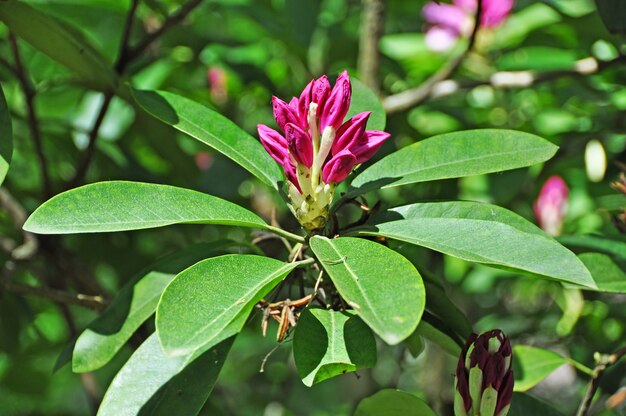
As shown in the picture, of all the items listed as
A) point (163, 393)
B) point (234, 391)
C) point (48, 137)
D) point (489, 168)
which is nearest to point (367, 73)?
point (48, 137)

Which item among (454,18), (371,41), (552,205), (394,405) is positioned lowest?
(552,205)

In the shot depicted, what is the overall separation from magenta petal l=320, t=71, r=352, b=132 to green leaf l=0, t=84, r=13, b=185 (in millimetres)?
386

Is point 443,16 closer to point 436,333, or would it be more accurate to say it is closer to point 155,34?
point 155,34

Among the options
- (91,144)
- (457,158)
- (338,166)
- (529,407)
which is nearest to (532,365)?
(529,407)

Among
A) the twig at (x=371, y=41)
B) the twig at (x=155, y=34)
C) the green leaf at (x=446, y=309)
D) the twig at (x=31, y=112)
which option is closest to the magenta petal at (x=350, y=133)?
the green leaf at (x=446, y=309)

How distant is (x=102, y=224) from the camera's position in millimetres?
854

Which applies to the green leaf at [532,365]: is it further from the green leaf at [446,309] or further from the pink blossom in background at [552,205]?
the pink blossom in background at [552,205]

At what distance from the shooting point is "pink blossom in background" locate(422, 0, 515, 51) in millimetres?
2148

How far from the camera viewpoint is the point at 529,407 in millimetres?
1181

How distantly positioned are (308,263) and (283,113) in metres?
0.18

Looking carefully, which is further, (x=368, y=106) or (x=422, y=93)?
(x=422, y=93)

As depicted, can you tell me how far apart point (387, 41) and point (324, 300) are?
1.44 metres

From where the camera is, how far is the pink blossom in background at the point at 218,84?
211 centimetres

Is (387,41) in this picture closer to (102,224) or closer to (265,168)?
(265,168)
